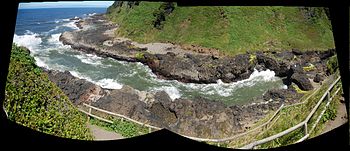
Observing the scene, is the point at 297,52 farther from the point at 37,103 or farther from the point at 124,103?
the point at 37,103

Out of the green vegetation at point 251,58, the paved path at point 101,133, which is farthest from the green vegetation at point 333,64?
the green vegetation at point 251,58

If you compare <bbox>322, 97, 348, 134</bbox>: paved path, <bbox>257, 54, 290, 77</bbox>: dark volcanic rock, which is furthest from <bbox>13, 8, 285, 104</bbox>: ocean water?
<bbox>322, 97, 348, 134</bbox>: paved path

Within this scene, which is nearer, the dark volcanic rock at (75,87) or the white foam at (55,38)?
the dark volcanic rock at (75,87)

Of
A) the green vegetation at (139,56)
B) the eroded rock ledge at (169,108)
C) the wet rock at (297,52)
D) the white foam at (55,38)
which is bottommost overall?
the eroded rock ledge at (169,108)

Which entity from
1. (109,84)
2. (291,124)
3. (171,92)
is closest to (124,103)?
(109,84)

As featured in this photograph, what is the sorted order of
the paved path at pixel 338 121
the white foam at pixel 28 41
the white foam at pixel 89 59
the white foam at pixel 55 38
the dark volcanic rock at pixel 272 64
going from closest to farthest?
the paved path at pixel 338 121
the white foam at pixel 28 41
the white foam at pixel 89 59
the white foam at pixel 55 38
the dark volcanic rock at pixel 272 64

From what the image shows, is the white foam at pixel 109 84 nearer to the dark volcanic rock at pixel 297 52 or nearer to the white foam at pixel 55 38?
the white foam at pixel 55 38

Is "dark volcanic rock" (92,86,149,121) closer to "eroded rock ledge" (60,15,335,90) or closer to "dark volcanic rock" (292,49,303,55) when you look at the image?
"eroded rock ledge" (60,15,335,90)
